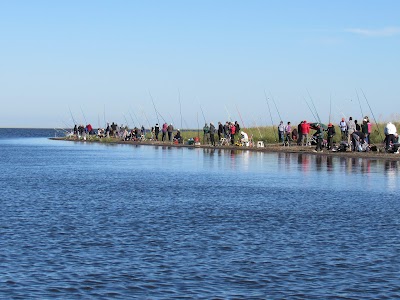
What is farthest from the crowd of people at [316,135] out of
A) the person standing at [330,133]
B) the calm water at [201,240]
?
the calm water at [201,240]

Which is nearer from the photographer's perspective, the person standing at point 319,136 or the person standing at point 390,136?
the person standing at point 390,136

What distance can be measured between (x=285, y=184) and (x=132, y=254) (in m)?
15.4

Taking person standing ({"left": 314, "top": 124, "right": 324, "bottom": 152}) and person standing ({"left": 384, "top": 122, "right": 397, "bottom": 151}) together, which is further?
person standing ({"left": 314, "top": 124, "right": 324, "bottom": 152})

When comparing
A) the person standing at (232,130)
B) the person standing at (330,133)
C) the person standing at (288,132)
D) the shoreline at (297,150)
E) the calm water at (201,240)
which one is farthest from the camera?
the person standing at (232,130)

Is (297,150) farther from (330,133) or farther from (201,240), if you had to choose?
(201,240)

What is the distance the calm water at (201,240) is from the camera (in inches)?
420

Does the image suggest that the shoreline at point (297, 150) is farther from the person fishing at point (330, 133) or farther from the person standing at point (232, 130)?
the person standing at point (232, 130)

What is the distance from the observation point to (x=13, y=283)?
10766 millimetres

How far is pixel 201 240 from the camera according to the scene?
→ 1446 centimetres

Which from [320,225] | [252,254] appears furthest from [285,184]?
[252,254]

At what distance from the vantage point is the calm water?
10.7 m

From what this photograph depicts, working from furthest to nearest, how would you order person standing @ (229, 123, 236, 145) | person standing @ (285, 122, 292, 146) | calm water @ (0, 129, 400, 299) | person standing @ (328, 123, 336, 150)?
person standing @ (229, 123, 236, 145) < person standing @ (285, 122, 292, 146) < person standing @ (328, 123, 336, 150) < calm water @ (0, 129, 400, 299)

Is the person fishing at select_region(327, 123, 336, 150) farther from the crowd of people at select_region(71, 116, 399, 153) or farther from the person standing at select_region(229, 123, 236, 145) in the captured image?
the person standing at select_region(229, 123, 236, 145)

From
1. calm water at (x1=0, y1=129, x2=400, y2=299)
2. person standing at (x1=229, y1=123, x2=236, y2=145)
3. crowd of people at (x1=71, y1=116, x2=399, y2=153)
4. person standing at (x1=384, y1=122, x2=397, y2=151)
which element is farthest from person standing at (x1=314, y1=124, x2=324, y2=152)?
calm water at (x1=0, y1=129, x2=400, y2=299)
